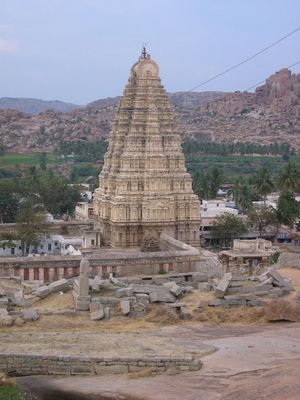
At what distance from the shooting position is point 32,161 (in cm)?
11781

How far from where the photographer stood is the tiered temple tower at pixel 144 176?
3969cm

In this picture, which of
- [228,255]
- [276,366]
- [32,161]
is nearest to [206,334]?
[276,366]

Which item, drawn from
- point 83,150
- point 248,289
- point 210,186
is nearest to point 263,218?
point 210,186

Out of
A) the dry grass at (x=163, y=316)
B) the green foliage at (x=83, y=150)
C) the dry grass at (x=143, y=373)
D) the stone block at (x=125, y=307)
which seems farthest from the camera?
the green foliage at (x=83, y=150)

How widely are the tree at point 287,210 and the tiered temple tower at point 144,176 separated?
11.1 meters

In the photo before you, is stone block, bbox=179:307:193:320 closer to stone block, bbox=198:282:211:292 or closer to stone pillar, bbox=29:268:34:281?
stone block, bbox=198:282:211:292

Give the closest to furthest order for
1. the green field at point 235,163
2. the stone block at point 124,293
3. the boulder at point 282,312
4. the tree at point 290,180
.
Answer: the boulder at point 282,312 < the stone block at point 124,293 < the tree at point 290,180 < the green field at point 235,163

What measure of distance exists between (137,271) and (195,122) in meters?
153

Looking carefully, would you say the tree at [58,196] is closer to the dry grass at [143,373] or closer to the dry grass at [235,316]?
the dry grass at [235,316]

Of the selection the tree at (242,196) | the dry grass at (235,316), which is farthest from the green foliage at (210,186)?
the dry grass at (235,316)

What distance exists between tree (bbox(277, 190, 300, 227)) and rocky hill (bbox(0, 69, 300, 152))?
93343 mm

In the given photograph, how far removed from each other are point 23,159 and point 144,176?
8421cm

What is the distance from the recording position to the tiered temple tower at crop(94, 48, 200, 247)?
39.7 m

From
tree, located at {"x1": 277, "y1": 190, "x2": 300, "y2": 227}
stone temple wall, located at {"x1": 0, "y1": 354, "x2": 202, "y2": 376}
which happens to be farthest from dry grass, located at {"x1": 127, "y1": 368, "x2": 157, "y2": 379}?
tree, located at {"x1": 277, "y1": 190, "x2": 300, "y2": 227}
